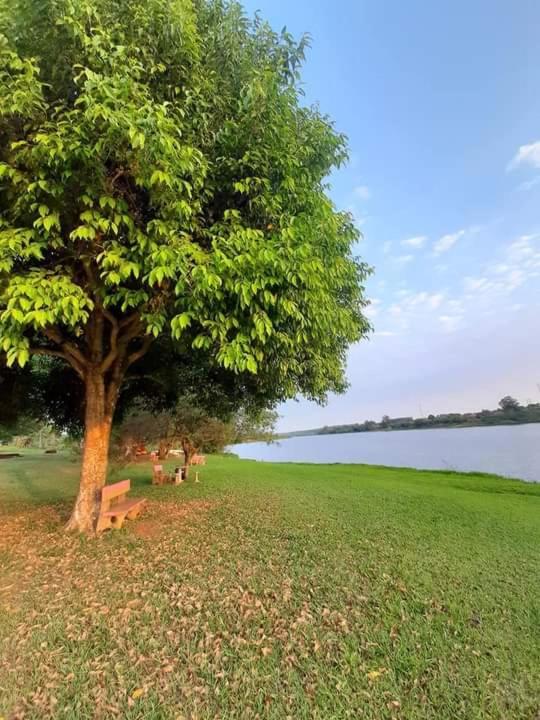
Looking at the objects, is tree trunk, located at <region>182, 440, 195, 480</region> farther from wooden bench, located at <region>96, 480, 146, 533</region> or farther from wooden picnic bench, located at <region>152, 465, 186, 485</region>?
wooden bench, located at <region>96, 480, 146, 533</region>

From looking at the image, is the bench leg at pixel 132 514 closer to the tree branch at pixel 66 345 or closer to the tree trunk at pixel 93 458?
the tree trunk at pixel 93 458

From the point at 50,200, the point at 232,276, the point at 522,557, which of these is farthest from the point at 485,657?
the point at 50,200

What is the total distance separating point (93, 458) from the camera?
5.63 meters

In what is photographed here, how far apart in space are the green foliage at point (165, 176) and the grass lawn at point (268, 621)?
7.61ft

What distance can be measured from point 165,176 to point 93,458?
178 inches

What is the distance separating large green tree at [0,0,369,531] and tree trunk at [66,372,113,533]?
1.10 metres

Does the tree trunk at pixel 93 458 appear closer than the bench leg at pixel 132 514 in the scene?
Yes

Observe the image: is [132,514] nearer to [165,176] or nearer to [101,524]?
[101,524]

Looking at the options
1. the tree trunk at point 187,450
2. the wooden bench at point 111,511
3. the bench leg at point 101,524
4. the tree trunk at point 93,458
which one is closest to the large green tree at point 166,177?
the tree trunk at point 93,458

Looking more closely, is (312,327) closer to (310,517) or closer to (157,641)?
(157,641)

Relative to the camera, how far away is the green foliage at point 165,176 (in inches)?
123

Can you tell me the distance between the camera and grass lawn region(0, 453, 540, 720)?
221 centimetres

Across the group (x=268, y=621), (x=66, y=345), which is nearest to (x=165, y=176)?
(x=66, y=345)

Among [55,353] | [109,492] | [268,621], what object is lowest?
[268,621]
